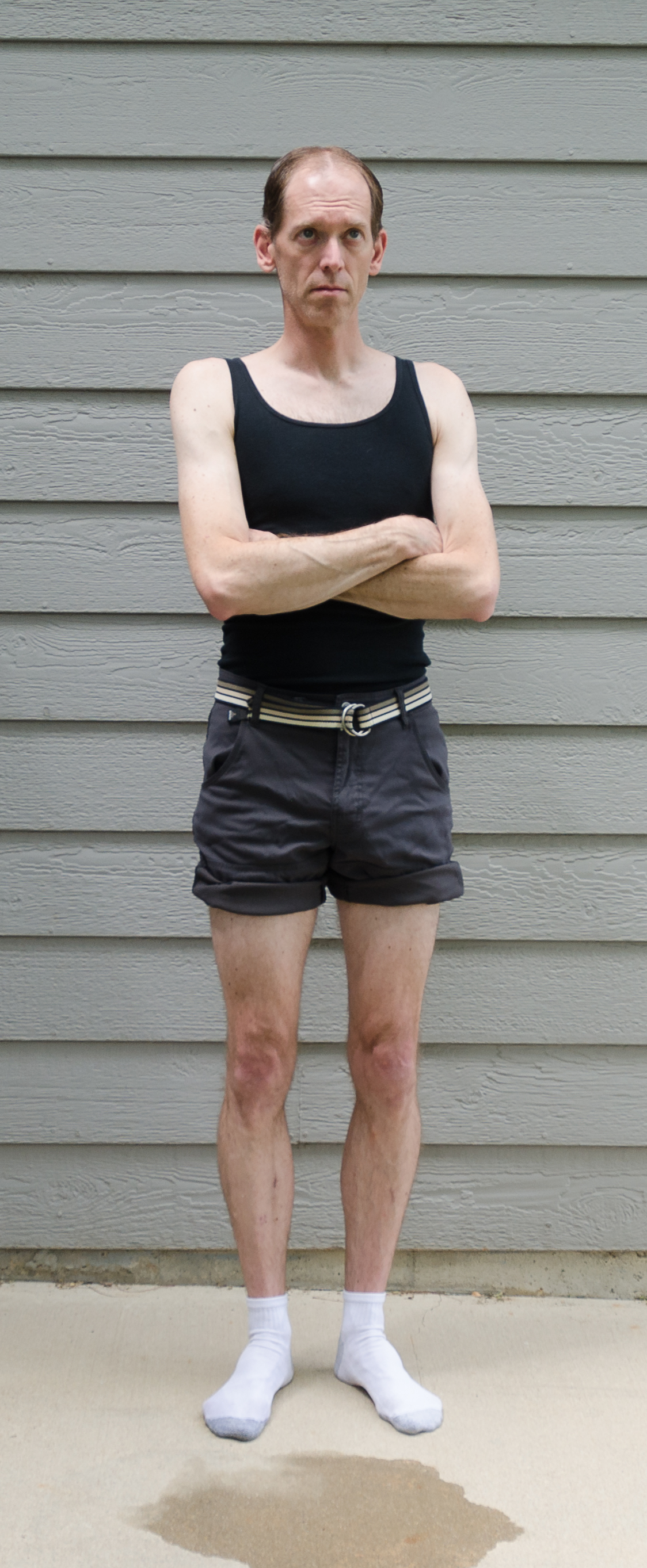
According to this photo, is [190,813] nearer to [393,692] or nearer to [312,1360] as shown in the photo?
[393,692]

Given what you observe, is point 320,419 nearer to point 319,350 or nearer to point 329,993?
point 319,350

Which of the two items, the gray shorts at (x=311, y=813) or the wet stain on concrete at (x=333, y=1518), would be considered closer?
the wet stain on concrete at (x=333, y=1518)

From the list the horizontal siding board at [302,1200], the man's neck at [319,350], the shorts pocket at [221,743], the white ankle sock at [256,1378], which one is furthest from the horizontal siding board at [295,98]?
the white ankle sock at [256,1378]

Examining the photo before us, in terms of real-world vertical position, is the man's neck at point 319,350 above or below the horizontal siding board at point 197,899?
above

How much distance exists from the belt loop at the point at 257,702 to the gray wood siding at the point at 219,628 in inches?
19.2

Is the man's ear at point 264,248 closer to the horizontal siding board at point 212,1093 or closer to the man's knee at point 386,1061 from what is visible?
the man's knee at point 386,1061

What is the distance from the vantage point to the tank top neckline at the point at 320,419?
1688mm

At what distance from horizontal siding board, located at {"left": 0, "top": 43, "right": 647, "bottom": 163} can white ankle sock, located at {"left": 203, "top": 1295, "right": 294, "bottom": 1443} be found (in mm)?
1899

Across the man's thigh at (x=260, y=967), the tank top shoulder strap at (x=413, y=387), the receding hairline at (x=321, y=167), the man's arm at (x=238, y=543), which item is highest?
the receding hairline at (x=321, y=167)

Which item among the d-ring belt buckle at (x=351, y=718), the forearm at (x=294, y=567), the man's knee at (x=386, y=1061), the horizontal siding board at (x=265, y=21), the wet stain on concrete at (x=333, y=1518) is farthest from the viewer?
the horizontal siding board at (x=265, y=21)

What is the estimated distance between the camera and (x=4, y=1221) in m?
2.24

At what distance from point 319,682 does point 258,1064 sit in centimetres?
56

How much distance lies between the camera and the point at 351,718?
5.52ft

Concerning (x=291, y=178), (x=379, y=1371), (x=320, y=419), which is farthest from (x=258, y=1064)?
(x=291, y=178)
